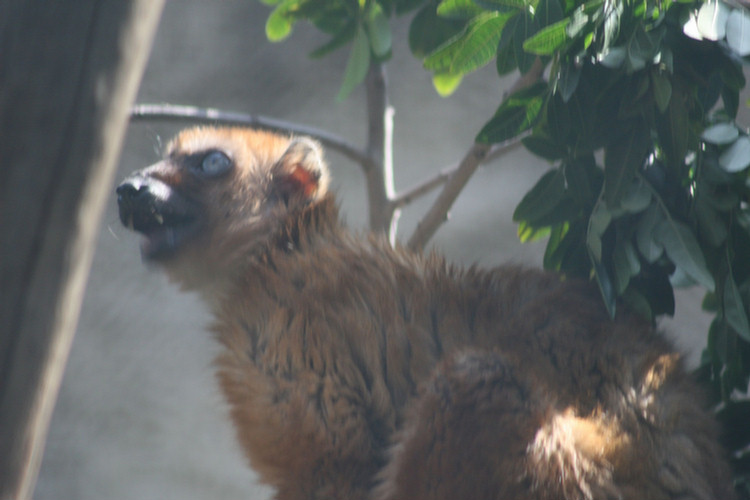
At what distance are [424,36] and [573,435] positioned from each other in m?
2.60

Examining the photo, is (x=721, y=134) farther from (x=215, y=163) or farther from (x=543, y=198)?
(x=215, y=163)

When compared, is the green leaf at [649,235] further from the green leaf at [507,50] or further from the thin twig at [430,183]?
the thin twig at [430,183]

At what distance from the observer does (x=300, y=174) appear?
384 cm

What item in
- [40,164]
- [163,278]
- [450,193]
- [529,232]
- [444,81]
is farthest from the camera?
[163,278]

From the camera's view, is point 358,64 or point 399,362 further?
point 358,64

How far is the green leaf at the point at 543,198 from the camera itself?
3033 millimetres

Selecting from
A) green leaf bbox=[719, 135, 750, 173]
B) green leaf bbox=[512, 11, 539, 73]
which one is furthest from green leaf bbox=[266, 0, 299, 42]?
green leaf bbox=[719, 135, 750, 173]

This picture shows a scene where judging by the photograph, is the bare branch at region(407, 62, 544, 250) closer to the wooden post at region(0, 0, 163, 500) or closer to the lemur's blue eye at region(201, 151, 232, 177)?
the lemur's blue eye at region(201, 151, 232, 177)

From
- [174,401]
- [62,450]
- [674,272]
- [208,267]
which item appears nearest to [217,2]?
[174,401]

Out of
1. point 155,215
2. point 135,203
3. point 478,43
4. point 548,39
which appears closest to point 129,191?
point 135,203

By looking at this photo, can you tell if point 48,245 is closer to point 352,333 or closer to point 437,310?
point 352,333

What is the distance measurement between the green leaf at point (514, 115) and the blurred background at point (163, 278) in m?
4.99

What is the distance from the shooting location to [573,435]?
2615 mm

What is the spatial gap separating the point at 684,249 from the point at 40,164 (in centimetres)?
214
